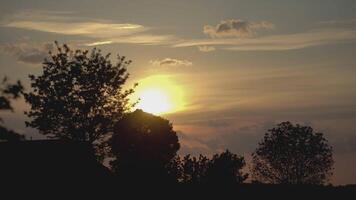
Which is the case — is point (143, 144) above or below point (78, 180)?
above

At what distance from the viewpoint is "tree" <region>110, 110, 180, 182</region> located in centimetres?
7575

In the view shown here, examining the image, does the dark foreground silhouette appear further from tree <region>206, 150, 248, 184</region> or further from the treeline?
tree <region>206, 150, 248, 184</region>

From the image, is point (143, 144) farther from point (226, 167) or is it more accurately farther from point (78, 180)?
point (78, 180)

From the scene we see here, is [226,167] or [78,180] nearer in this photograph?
[78,180]

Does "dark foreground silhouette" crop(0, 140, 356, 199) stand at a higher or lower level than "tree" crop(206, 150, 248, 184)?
lower

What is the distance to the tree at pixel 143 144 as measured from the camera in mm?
75750

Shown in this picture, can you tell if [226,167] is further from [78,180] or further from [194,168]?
[78,180]

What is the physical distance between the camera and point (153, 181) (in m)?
42.3

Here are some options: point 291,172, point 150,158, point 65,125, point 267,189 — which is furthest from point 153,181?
point 291,172

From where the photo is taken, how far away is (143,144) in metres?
80.1

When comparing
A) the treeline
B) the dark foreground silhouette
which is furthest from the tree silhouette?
the dark foreground silhouette

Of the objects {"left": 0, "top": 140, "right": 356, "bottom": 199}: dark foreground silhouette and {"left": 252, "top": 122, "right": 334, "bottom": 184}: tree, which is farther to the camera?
{"left": 252, "top": 122, "right": 334, "bottom": 184}: tree

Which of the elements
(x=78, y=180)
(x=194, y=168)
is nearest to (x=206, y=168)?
(x=194, y=168)

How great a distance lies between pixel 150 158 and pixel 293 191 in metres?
38.1
